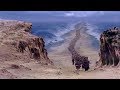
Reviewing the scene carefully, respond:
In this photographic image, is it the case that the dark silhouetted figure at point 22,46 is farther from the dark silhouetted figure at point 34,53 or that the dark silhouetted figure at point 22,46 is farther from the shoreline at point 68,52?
the shoreline at point 68,52

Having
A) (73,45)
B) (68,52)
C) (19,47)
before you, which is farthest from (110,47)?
(68,52)

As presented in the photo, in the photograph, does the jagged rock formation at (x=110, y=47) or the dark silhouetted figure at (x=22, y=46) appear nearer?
the jagged rock formation at (x=110, y=47)

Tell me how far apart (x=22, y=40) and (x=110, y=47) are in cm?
437

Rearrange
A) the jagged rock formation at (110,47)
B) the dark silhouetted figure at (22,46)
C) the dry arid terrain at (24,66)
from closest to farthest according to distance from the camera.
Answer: the dry arid terrain at (24,66)
the jagged rock formation at (110,47)
the dark silhouetted figure at (22,46)

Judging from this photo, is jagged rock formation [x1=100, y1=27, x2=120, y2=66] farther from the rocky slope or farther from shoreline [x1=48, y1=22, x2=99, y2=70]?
shoreline [x1=48, y1=22, x2=99, y2=70]

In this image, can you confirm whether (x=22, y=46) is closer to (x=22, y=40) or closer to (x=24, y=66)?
(x=22, y=40)

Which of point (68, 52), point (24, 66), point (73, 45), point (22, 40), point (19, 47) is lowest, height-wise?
point (24, 66)

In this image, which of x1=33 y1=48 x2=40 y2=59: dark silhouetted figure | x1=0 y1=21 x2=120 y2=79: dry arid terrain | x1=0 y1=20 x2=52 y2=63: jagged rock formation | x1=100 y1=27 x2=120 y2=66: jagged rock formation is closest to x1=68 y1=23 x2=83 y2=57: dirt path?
x1=0 y1=21 x2=120 y2=79: dry arid terrain

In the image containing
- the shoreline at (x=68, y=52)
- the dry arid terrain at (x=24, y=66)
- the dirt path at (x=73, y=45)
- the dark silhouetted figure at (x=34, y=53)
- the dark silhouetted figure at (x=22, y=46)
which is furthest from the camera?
the dirt path at (x=73, y=45)

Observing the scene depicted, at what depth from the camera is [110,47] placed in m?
17.0

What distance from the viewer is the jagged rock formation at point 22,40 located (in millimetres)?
17081

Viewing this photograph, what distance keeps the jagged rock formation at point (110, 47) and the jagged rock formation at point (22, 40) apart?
308cm

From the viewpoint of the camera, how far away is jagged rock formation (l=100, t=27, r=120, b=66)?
53.2 ft

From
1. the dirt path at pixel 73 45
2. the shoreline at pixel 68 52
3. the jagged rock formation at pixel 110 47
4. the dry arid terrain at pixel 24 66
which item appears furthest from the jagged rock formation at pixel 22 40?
the dirt path at pixel 73 45
